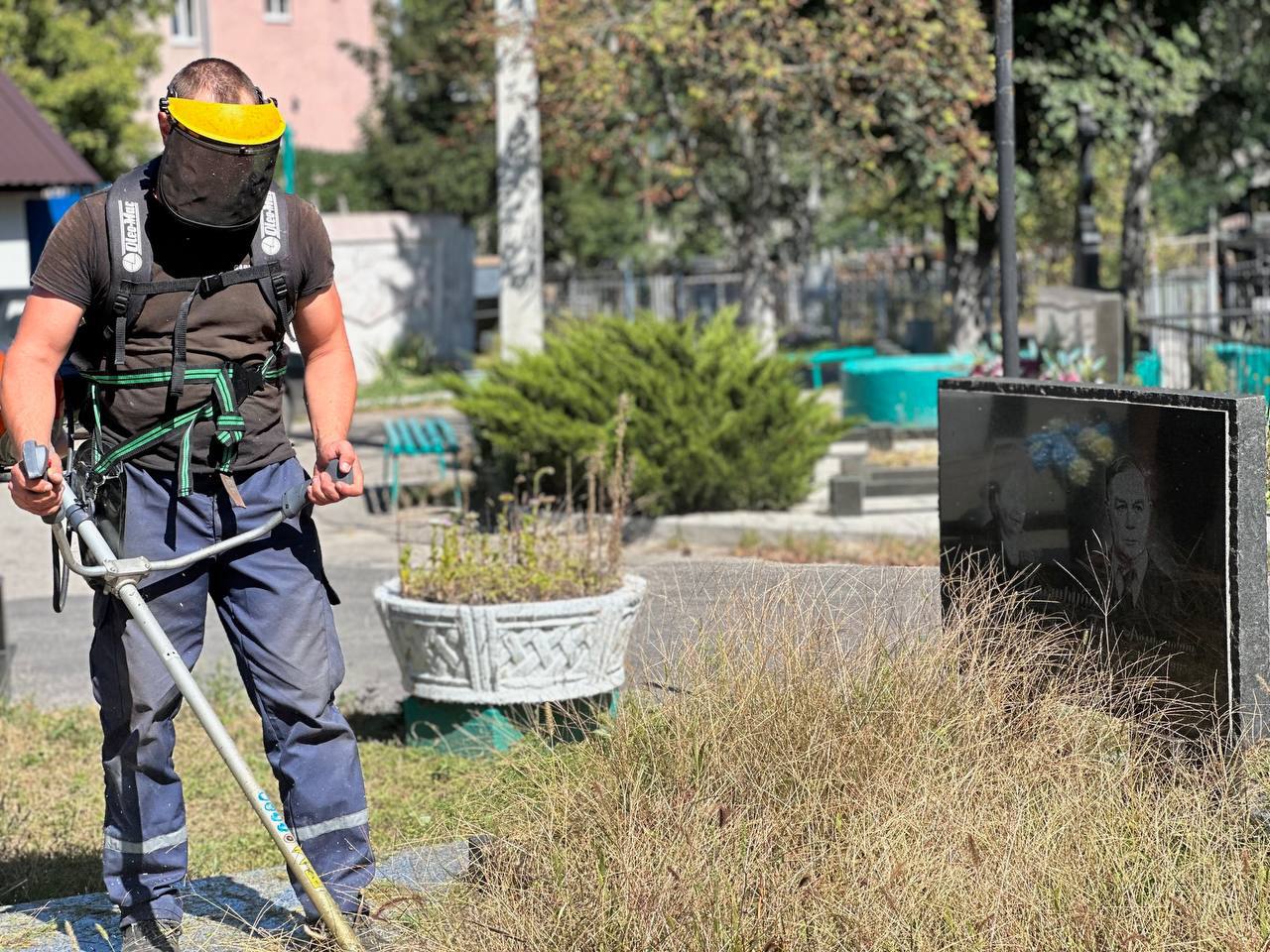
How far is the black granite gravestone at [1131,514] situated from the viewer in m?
3.88

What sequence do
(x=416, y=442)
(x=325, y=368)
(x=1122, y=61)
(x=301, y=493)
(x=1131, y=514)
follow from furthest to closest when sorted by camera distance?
(x=1122, y=61)
(x=416, y=442)
(x=1131, y=514)
(x=325, y=368)
(x=301, y=493)

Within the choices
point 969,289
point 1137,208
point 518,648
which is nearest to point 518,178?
point 969,289

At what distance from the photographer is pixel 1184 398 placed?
4.02m

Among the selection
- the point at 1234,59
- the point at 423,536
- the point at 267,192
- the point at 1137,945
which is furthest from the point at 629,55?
the point at 1234,59

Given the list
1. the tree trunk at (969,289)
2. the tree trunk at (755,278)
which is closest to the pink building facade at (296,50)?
the tree trunk at (969,289)

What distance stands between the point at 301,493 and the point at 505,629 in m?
Result: 2.08

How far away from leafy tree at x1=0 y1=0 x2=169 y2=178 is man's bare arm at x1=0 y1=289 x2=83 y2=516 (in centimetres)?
2350

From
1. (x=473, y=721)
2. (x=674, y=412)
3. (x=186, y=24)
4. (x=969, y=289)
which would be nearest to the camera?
(x=473, y=721)

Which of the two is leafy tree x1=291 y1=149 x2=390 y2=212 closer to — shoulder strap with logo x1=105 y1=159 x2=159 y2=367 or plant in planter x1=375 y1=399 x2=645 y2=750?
plant in planter x1=375 y1=399 x2=645 y2=750

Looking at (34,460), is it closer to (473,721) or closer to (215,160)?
(215,160)

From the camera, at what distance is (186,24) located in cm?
4006

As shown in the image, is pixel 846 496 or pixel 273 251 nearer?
pixel 273 251

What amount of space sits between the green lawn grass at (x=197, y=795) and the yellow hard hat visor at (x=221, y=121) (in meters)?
1.54

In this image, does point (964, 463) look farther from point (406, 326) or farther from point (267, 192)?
point (406, 326)
